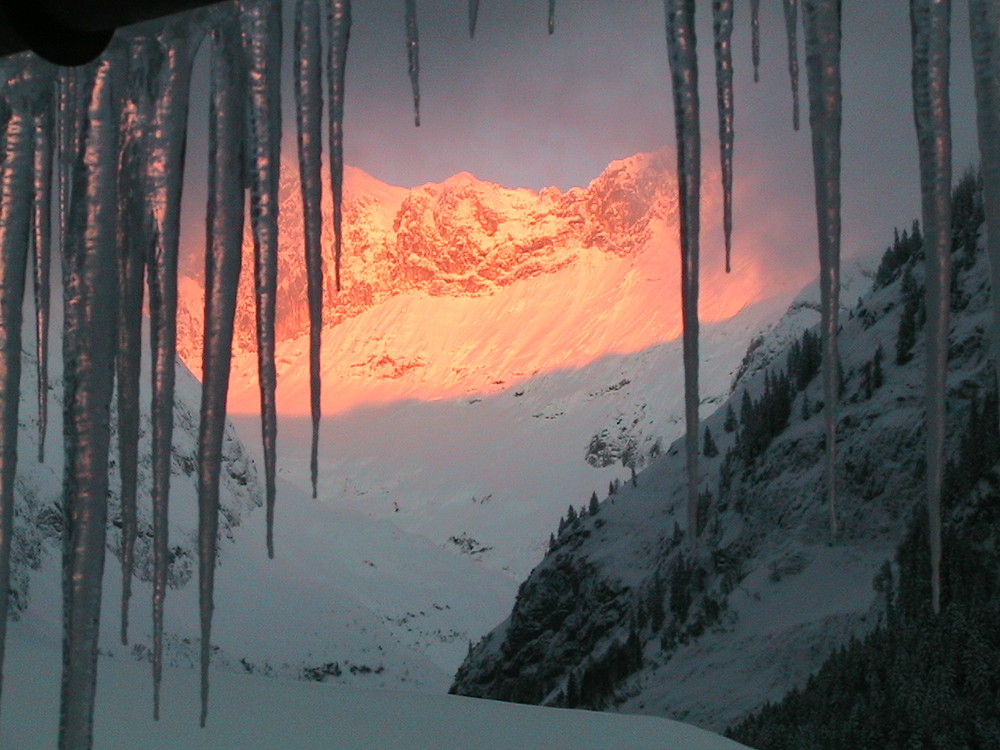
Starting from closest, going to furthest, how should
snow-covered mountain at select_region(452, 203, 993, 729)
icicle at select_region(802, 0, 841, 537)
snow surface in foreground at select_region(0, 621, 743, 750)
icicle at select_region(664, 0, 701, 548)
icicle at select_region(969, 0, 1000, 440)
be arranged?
A: icicle at select_region(969, 0, 1000, 440) < icicle at select_region(802, 0, 841, 537) < icicle at select_region(664, 0, 701, 548) < snow surface in foreground at select_region(0, 621, 743, 750) < snow-covered mountain at select_region(452, 203, 993, 729)

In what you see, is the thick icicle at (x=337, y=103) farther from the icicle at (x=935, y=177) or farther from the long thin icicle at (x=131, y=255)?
the icicle at (x=935, y=177)

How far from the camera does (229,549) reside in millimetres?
57750

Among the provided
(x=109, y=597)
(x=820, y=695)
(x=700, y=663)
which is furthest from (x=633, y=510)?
(x=109, y=597)

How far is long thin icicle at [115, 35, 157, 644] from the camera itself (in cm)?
255

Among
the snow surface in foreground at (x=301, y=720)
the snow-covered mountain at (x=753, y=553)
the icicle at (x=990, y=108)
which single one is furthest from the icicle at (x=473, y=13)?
the snow-covered mountain at (x=753, y=553)

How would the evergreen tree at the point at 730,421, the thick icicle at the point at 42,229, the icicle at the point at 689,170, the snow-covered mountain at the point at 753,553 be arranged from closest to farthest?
the icicle at the point at 689,170
the thick icicle at the point at 42,229
the snow-covered mountain at the point at 753,553
the evergreen tree at the point at 730,421

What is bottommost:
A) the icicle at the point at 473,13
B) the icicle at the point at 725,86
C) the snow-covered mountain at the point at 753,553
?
the snow-covered mountain at the point at 753,553

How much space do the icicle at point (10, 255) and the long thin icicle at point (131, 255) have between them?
0.78ft

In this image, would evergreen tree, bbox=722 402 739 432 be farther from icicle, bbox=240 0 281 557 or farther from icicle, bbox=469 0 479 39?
icicle, bbox=240 0 281 557

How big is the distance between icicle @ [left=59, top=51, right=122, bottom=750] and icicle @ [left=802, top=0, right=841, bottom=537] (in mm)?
1557

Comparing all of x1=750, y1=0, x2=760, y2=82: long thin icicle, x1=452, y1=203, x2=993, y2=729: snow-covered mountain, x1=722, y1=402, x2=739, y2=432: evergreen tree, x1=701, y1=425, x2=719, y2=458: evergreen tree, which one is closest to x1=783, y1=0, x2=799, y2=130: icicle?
x1=750, y1=0, x2=760, y2=82: long thin icicle

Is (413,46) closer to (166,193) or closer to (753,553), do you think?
(166,193)

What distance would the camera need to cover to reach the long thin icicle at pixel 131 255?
8.36ft

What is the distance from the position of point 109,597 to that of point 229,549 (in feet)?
57.3
